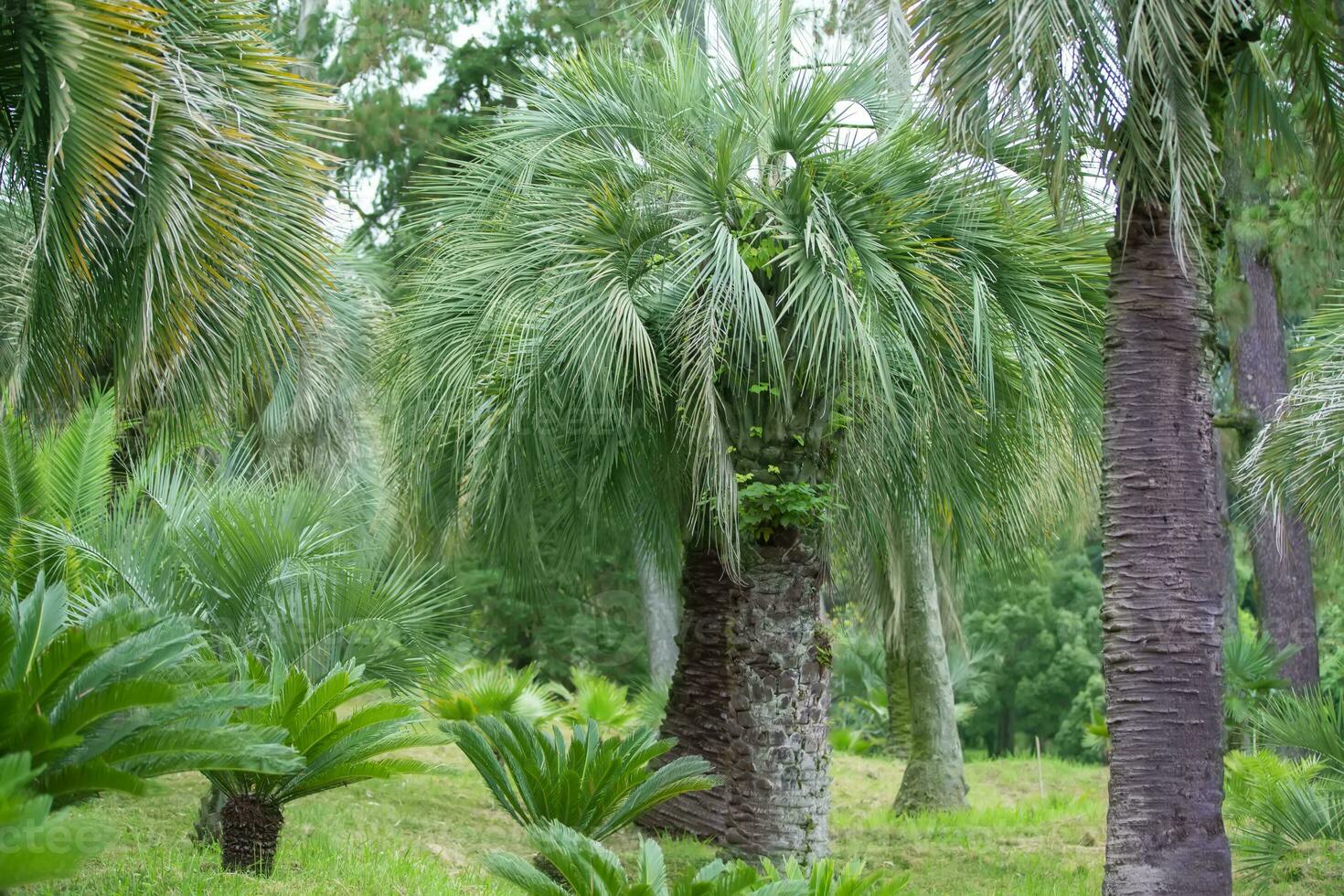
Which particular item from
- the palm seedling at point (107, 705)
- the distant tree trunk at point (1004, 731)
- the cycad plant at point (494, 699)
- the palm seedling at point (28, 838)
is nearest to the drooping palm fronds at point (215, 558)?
the palm seedling at point (107, 705)

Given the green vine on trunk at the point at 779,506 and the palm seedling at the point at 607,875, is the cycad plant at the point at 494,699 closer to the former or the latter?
the green vine on trunk at the point at 779,506

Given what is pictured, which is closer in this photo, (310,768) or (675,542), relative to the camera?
(310,768)

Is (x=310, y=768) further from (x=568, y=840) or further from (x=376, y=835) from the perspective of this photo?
(x=376, y=835)

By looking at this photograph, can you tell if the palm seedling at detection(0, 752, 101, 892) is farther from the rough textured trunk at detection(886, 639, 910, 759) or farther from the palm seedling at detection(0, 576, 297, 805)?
the rough textured trunk at detection(886, 639, 910, 759)

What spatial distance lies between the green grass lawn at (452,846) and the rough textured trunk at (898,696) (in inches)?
44.6

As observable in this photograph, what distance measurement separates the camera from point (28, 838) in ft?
11.0

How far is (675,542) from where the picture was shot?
10.6 m

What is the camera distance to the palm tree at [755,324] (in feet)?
24.8

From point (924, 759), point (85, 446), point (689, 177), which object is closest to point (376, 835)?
point (85, 446)

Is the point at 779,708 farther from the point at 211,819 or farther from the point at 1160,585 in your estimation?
the point at 211,819

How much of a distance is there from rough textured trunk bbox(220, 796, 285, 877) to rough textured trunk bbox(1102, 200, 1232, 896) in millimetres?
4218

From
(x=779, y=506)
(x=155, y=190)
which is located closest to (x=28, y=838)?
(x=155, y=190)

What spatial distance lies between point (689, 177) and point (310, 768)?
428 cm

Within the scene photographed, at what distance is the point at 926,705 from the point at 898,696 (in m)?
2.37
